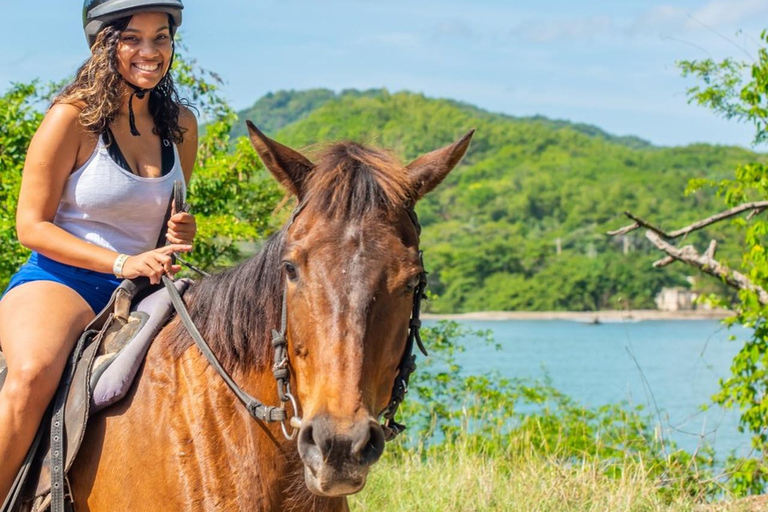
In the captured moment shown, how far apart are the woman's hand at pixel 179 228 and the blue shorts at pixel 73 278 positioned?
0.33m

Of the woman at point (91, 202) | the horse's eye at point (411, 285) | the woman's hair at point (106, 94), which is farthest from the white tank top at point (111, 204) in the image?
the horse's eye at point (411, 285)

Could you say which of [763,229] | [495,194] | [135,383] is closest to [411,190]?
[135,383]

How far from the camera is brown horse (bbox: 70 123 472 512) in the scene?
2.52m

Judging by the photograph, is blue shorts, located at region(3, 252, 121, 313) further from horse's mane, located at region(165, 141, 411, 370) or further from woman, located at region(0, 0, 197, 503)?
horse's mane, located at region(165, 141, 411, 370)

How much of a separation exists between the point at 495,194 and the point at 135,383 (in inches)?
3303

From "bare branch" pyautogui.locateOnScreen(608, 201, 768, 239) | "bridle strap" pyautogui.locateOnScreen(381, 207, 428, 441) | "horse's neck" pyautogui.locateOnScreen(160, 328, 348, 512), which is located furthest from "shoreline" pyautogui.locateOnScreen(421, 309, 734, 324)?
"bridle strap" pyautogui.locateOnScreen(381, 207, 428, 441)

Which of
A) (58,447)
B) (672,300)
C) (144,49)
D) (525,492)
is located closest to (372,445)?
(58,447)

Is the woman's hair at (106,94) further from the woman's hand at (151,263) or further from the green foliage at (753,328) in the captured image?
the green foliage at (753,328)

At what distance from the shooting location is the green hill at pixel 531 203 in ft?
166

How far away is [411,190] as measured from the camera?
2.97 m

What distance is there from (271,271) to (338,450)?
2.66ft

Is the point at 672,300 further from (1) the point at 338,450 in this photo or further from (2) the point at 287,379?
(1) the point at 338,450

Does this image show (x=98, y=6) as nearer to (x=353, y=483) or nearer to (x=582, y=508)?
(x=353, y=483)

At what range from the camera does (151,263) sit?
11.0ft
